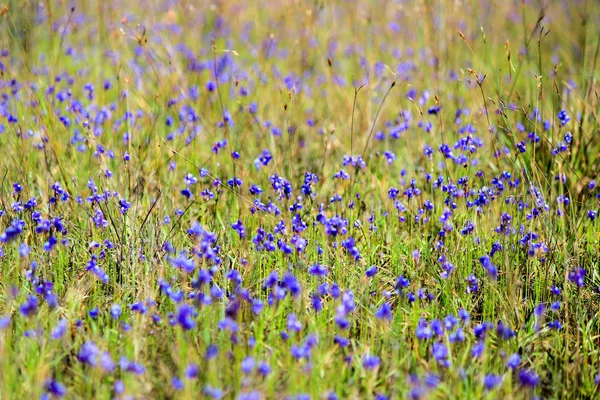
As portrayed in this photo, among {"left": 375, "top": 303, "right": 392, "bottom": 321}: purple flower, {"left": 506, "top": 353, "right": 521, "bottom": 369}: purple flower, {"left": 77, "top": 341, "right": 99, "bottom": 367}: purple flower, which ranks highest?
{"left": 375, "top": 303, "right": 392, "bottom": 321}: purple flower

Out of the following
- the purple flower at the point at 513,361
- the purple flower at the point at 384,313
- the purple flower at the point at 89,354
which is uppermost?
the purple flower at the point at 384,313

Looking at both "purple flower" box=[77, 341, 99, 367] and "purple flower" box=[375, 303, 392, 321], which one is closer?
"purple flower" box=[77, 341, 99, 367]

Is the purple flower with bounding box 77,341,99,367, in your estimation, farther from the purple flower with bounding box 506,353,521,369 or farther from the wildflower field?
the purple flower with bounding box 506,353,521,369

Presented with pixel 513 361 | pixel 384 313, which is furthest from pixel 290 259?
pixel 513 361

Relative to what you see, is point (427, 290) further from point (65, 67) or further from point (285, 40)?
point (285, 40)

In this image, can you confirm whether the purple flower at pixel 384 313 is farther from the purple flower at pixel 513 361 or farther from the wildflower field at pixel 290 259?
the purple flower at pixel 513 361

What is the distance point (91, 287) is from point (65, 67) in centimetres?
304

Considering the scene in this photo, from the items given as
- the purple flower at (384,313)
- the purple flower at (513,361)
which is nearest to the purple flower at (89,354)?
the purple flower at (384,313)

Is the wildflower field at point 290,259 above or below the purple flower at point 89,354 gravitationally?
above

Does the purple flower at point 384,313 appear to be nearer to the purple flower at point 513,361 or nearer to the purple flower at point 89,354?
the purple flower at point 513,361

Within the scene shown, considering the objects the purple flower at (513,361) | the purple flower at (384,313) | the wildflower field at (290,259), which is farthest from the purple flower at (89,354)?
the purple flower at (513,361)

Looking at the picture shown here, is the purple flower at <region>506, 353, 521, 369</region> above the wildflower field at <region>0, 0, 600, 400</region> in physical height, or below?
below

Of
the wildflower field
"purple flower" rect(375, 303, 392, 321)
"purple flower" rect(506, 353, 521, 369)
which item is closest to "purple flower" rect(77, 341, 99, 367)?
the wildflower field

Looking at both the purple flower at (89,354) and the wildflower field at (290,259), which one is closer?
the purple flower at (89,354)
